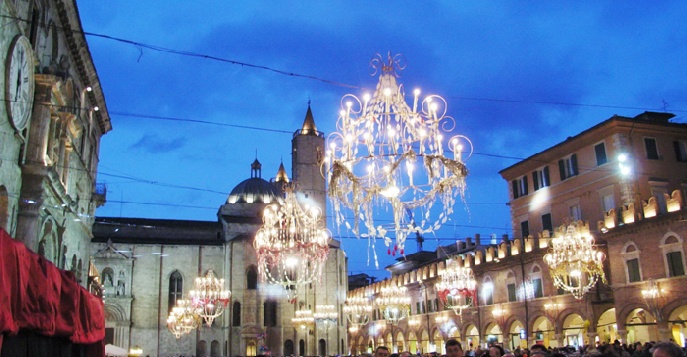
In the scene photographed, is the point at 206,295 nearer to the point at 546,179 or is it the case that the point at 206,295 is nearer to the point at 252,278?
the point at 252,278

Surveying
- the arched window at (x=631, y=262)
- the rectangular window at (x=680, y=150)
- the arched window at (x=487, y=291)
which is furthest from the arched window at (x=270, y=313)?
the rectangular window at (x=680, y=150)

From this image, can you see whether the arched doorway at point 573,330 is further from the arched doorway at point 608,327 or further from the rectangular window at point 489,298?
the rectangular window at point 489,298

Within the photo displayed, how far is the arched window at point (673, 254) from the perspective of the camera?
2153 centimetres

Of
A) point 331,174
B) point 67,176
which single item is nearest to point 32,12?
point 67,176

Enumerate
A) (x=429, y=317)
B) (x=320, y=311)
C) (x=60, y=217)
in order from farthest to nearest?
1. (x=320, y=311)
2. (x=429, y=317)
3. (x=60, y=217)

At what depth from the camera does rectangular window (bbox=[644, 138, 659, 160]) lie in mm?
27359

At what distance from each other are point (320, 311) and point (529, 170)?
22.1 metres

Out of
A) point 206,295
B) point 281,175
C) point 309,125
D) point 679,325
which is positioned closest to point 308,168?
point 309,125

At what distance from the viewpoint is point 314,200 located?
54.8 m

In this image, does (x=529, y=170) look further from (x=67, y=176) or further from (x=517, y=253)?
(x=67, y=176)

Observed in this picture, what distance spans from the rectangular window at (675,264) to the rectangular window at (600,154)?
6.46 metres

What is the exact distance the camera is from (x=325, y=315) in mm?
41156

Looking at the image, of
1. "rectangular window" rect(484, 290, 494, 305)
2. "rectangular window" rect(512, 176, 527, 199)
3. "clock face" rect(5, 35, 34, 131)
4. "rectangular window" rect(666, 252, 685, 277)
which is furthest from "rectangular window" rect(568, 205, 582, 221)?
"clock face" rect(5, 35, 34, 131)

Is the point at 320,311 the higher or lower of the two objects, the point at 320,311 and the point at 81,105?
the lower
